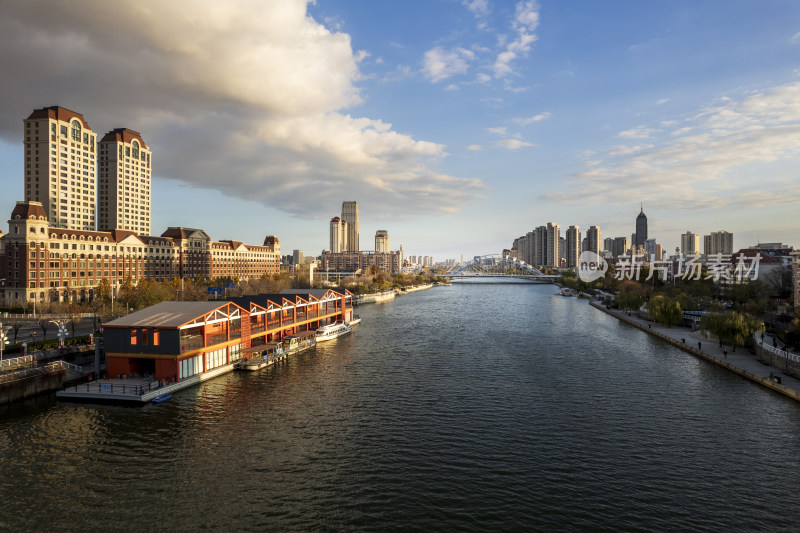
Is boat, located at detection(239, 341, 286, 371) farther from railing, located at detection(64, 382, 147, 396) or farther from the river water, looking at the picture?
railing, located at detection(64, 382, 147, 396)

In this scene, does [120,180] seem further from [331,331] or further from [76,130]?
[331,331]

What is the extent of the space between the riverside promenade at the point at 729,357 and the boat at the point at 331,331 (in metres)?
38.5

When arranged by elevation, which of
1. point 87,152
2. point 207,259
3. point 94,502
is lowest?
point 94,502

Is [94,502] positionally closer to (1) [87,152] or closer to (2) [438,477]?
(2) [438,477]

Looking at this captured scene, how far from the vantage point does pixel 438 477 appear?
60.4 feet

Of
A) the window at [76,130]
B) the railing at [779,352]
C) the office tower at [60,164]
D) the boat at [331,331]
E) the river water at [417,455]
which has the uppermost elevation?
the window at [76,130]

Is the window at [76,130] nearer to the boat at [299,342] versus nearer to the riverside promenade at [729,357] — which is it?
the boat at [299,342]

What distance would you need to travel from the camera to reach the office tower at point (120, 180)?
12481 cm

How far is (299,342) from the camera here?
46281 millimetres

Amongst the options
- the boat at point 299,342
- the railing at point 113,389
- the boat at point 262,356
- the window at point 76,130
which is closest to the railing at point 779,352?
the boat at point 262,356

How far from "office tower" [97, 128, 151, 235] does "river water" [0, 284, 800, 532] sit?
117m

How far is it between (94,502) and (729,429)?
3020 cm

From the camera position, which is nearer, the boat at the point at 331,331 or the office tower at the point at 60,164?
the boat at the point at 331,331

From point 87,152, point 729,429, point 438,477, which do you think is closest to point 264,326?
point 438,477
